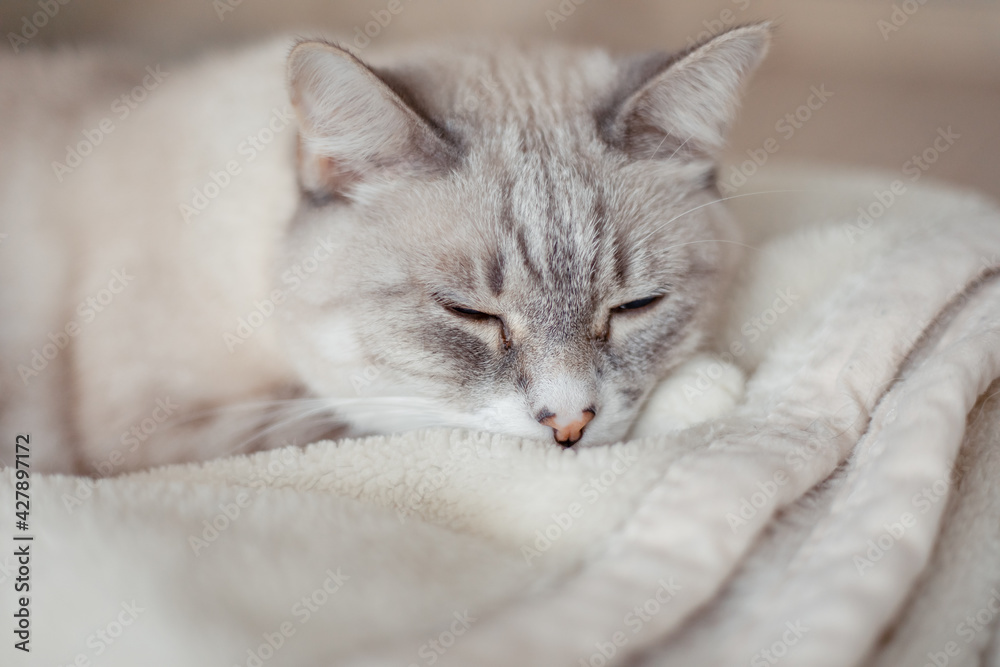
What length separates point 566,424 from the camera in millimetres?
1133

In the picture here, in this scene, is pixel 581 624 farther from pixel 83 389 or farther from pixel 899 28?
pixel 899 28

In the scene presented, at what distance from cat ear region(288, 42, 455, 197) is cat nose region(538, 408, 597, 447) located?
0.45 meters

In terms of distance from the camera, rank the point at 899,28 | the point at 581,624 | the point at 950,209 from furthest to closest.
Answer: the point at 899,28, the point at 950,209, the point at 581,624

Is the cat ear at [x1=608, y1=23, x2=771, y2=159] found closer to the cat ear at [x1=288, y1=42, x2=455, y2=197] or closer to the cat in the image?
the cat

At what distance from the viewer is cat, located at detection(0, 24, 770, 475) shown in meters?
1.17

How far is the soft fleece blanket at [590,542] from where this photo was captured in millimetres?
755

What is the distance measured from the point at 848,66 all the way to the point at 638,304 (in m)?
2.49

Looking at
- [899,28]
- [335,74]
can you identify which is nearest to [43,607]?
[335,74]

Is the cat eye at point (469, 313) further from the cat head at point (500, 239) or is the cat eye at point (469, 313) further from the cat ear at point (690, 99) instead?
the cat ear at point (690, 99)

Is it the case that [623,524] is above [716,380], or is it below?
above

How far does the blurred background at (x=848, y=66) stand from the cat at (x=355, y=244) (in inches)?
35.2

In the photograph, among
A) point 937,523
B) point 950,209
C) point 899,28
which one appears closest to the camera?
point 937,523

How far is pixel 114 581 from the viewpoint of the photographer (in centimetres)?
83

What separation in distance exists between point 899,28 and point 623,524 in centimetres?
304
